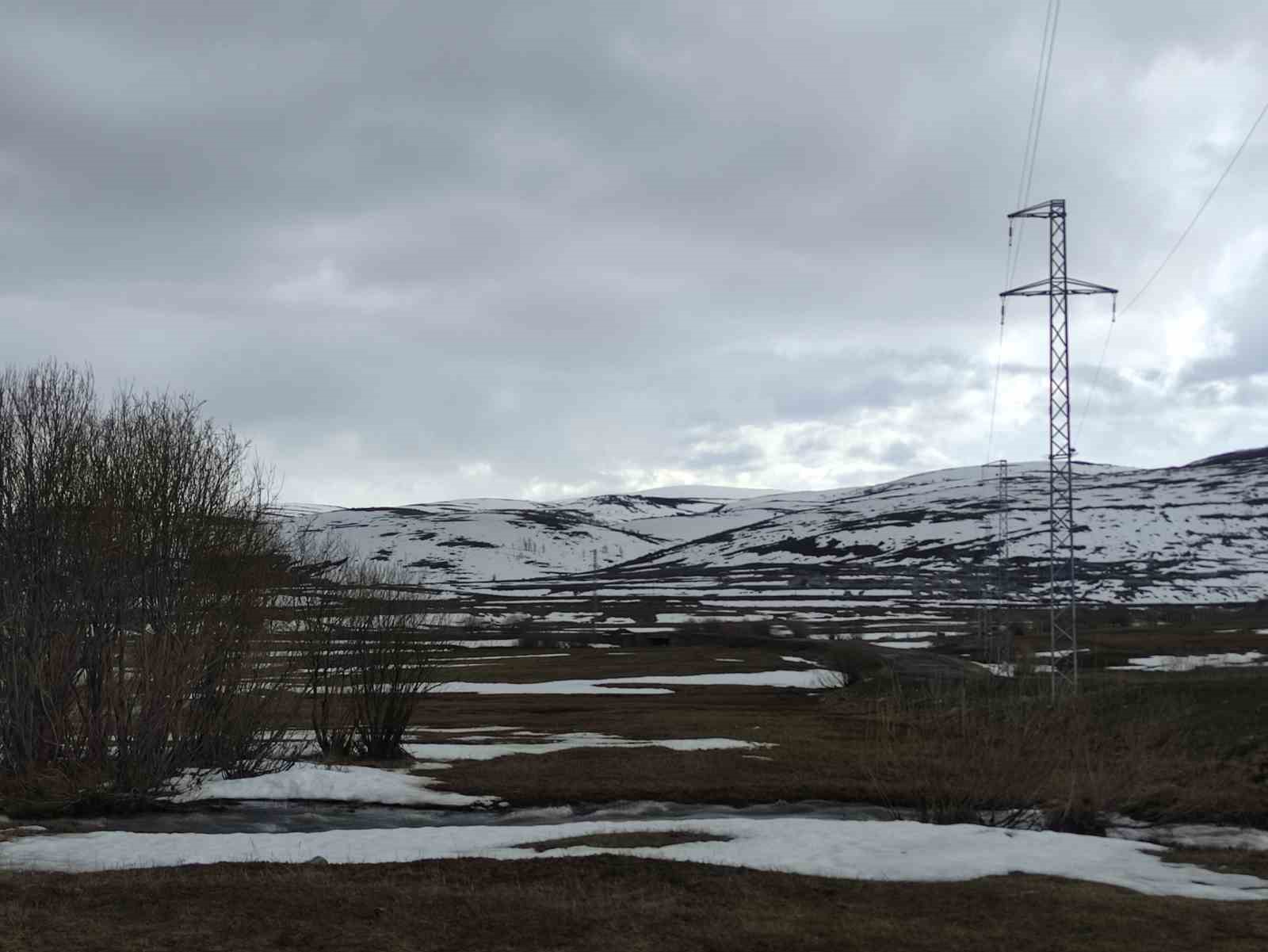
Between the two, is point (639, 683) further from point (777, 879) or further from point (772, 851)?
point (777, 879)

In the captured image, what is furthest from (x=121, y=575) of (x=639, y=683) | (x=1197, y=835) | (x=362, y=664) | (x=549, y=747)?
(x=639, y=683)

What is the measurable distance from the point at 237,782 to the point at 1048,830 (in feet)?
62.3

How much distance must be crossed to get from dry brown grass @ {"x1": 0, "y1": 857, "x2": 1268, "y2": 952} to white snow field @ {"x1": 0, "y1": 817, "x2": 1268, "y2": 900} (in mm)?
1048

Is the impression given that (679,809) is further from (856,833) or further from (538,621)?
(538,621)

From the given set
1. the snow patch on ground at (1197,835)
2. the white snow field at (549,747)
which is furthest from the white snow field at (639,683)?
the snow patch on ground at (1197,835)

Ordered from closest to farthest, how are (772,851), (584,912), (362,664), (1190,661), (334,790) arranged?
(584,912) < (772,851) < (334,790) < (362,664) < (1190,661)

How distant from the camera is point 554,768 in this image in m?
30.4

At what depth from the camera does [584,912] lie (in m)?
14.2

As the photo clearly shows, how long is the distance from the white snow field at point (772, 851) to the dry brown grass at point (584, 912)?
105 cm

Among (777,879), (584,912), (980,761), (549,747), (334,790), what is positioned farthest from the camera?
(549,747)

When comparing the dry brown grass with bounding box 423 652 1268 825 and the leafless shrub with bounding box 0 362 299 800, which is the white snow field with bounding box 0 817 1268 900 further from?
the leafless shrub with bounding box 0 362 299 800

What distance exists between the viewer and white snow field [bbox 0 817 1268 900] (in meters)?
17.0

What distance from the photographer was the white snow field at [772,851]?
669 inches

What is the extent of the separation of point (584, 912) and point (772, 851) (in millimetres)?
5443
